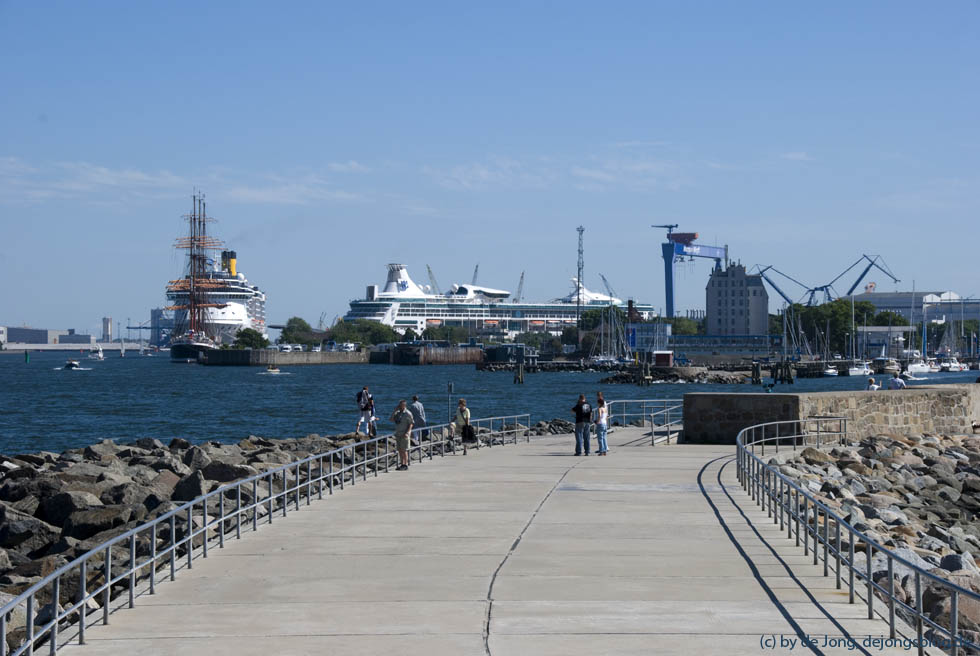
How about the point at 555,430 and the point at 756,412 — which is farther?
the point at 555,430

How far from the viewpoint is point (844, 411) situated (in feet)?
95.8

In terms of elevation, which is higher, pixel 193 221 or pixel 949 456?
pixel 193 221

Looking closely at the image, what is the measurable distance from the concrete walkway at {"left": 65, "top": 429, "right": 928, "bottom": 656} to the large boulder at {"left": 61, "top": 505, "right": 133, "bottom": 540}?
2.62 meters

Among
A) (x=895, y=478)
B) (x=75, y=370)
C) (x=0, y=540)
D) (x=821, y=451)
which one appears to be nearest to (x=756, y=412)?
(x=821, y=451)

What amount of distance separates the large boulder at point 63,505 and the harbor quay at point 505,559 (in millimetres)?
42

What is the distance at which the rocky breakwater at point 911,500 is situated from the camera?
39.3 ft

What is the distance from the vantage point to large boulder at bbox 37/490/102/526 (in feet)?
58.4

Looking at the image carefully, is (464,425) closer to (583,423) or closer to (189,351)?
(583,423)

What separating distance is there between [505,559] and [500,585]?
1.32 meters

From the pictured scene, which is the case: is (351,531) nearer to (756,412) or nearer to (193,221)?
(756,412)

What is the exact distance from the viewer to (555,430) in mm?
36719

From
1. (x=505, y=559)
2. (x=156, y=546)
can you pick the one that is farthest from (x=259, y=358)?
(x=505, y=559)

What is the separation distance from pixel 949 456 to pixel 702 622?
20765mm

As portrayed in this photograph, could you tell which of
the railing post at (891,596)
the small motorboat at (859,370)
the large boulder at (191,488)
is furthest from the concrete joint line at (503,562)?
the small motorboat at (859,370)
